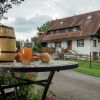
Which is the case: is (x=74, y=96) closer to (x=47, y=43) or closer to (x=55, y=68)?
(x=55, y=68)

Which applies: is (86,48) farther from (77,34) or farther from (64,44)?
(64,44)

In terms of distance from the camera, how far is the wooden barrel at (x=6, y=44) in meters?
4.11

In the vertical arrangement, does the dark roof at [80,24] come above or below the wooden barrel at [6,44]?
above

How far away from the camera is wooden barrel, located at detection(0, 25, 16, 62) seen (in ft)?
13.5

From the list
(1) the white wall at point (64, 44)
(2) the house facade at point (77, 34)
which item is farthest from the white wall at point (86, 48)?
(1) the white wall at point (64, 44)

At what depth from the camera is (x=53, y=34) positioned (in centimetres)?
5275

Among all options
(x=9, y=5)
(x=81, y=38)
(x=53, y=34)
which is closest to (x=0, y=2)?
(x=9, y=5)

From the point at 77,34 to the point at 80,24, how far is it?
1.67 meters

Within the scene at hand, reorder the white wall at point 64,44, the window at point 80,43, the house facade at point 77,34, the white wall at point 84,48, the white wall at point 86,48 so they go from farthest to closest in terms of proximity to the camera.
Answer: the white wall at point 64,44, the window at point 80,43, the white wall at point 84,48, the house facade at point 77,34, the white wall at point 86,48

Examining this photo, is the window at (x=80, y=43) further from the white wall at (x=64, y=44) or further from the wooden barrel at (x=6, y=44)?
the wooden barrel at (x=6, y=44)

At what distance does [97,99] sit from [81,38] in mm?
37434

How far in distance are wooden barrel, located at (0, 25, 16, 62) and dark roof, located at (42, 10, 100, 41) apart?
40.1m

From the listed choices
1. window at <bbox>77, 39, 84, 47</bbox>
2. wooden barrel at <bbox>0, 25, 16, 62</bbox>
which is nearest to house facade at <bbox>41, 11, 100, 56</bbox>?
window at <bbox>77, 39, 84, 47</bbox>

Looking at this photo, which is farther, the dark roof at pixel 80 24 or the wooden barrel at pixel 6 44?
the dark roof at pixel 80 24
